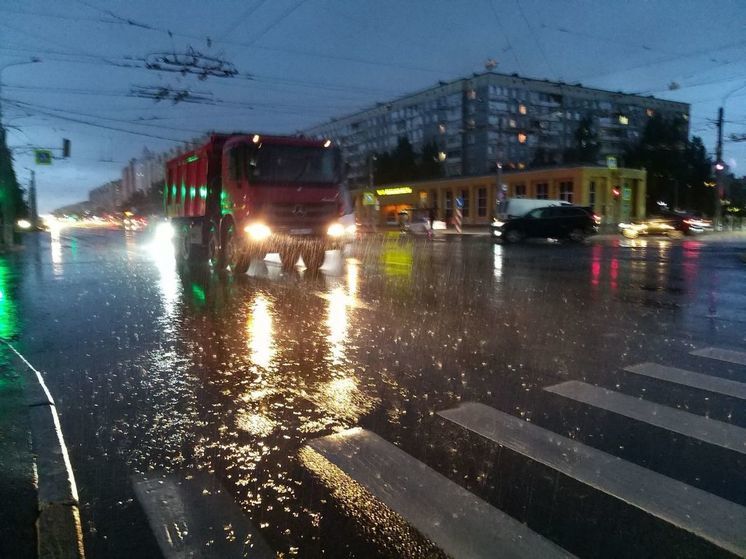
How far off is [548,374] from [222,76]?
16205mm

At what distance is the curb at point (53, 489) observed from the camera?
300 cm

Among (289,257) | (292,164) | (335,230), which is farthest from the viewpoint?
(289,257)

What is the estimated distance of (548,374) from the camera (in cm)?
604

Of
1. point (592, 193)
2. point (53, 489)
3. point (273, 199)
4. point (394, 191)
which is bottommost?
point (53, 489)

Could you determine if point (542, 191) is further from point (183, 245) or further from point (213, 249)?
point (213, 249)

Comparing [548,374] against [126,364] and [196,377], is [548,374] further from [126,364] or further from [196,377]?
[126,364]

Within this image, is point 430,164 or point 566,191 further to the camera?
point 430,164

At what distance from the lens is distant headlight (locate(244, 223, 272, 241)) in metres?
14.1

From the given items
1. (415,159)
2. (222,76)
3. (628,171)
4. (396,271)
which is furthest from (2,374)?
(415,159)

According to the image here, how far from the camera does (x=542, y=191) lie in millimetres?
48250

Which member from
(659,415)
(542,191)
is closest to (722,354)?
(659,415)

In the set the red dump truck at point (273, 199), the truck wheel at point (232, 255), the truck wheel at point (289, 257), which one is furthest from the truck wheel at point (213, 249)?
the truck wheel at point (289, 257)

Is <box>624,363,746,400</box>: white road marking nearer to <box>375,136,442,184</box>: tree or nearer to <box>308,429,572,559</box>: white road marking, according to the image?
<box>308,429,572,559</box>: white road marking

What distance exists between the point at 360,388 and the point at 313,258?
10871 mm
